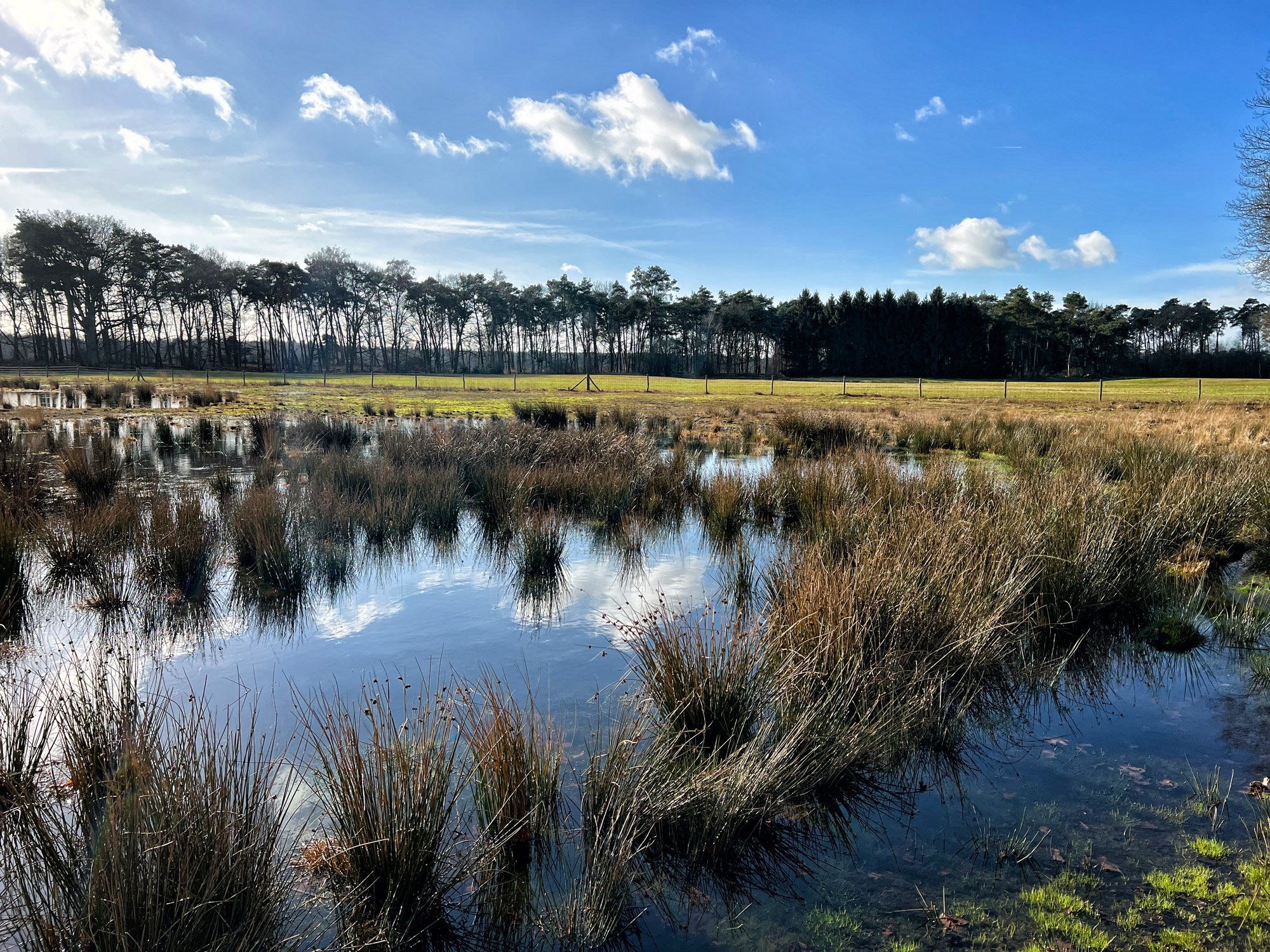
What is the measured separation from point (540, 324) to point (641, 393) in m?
47.9

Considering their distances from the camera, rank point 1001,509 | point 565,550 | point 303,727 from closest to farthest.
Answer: point 303,727, point 1001,509, point 565,550

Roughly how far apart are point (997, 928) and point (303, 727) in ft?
12.4

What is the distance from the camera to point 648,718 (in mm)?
4352

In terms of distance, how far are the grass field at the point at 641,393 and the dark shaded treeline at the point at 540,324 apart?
39.4 feet

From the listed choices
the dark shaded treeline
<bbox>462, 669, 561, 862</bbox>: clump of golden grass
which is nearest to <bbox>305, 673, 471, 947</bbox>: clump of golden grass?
<bbox>462, 669, 561, 862</bbox>: clump of golden grass

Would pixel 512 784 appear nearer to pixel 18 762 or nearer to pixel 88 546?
pixel 18 762

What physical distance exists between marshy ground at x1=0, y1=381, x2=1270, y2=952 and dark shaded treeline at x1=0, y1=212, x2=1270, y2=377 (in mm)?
58782

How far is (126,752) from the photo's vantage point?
9.11 feet

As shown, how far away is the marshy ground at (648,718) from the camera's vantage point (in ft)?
9.35

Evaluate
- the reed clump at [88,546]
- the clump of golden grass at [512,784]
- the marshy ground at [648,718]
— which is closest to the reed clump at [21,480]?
the marshy ground at [648,718]

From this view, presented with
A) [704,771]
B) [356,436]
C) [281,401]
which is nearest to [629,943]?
[704,771]

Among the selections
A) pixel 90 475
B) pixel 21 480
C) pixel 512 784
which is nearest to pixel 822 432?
pixel 90 475

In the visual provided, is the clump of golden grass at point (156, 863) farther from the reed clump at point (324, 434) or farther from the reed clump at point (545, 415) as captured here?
the reed clump at point (545, 415)

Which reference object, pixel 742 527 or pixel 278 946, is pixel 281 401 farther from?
pixel 278 946
